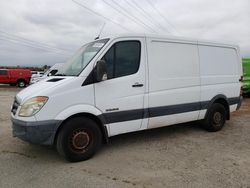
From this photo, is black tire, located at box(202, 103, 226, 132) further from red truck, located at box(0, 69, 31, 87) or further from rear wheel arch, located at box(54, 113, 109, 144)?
red truck, located at box(0, 69, 31, 87)

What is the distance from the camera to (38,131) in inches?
170

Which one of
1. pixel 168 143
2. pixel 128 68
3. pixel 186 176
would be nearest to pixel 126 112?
pixel 128 68

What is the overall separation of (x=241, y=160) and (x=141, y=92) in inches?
86.3

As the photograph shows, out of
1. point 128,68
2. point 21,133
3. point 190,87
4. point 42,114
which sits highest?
point 128,68

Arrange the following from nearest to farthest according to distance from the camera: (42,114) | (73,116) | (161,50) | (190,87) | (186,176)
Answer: (186,176) → (42,114) → (73,116) → (161,50) → (190,87)

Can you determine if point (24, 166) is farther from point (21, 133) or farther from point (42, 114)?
point (42, 114)

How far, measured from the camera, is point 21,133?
439cm

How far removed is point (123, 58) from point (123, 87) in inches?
22.6

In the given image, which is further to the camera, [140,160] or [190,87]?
[190,87]

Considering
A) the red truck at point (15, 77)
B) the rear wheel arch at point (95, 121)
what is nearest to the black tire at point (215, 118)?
the rear wheel arch at point (95, 121)

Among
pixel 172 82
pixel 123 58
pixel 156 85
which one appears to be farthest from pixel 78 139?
pixel 172 82

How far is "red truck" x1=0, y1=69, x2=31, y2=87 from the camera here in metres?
26.7

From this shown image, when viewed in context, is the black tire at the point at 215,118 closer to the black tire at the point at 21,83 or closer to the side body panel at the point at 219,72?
the side body panel at the point at 219,72

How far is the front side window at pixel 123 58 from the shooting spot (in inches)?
195
